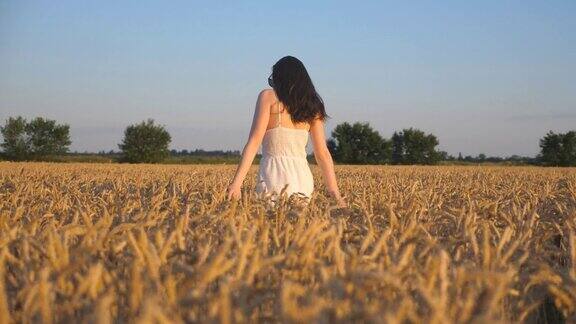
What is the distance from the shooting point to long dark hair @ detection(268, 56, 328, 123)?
204 inches

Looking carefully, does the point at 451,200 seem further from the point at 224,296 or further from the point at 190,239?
the point at 224,296

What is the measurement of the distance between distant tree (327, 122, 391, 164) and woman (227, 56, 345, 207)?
58.1 m

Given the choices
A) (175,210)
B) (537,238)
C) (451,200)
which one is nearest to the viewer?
(537,238)

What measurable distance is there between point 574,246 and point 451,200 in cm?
435

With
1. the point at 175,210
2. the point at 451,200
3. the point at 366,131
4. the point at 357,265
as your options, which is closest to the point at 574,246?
Answer: the point at 357,265

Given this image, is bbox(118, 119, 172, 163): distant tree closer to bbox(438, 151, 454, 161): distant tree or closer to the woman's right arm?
bbox(438, 151, 454, 161): distant tree

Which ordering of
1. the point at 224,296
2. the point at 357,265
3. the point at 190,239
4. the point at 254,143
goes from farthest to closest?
the point at 254,143 < the point at 190,239 < the point at 357,265 < the point at 224,296

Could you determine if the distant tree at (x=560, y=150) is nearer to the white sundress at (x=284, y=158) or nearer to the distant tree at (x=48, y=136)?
the distant tree at (x=48, y=136)

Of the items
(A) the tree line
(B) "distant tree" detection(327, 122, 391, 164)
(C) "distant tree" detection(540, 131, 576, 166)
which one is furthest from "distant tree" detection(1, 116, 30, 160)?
(C) "distant tree" detection(540, 131, 576, 166)

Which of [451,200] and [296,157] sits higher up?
[296,157]

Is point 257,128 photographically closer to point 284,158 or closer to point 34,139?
point 284,158

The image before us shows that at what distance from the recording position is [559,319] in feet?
10.8

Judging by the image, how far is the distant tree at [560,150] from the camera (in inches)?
2387

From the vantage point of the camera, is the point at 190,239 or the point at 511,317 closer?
the point at 511,317
